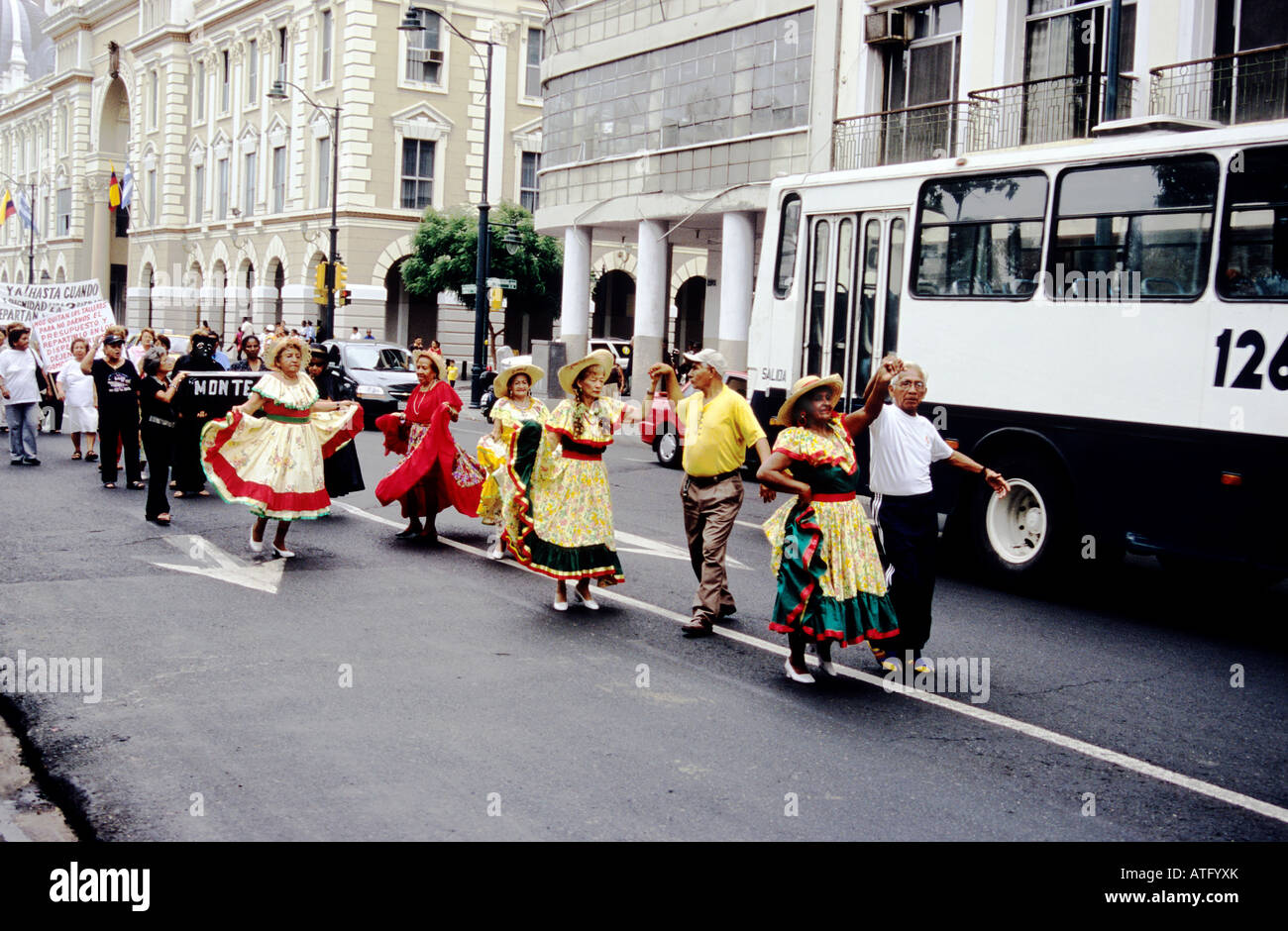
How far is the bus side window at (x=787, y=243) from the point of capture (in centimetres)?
1355

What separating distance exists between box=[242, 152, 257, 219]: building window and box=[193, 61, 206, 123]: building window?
6.18 m

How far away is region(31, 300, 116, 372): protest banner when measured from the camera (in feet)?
70.2

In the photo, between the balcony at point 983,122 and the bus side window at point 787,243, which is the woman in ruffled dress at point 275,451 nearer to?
the bus side window at point 787,243

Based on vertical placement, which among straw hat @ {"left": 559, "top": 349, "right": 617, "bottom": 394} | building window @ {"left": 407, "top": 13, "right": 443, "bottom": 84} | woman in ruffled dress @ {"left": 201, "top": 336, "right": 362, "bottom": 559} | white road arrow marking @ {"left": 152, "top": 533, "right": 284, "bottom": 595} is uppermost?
building window @ {"left": 407, "top": 13, "right": 443, "bottom": 84}

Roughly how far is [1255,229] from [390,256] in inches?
1670

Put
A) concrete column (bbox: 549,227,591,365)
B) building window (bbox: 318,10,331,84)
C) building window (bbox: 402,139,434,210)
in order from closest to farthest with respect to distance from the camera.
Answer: concrete column (bbox: 549,227,591,365) < building window (bbox: 402,139,434,210) < building window (bbox: 318,10,331,84)

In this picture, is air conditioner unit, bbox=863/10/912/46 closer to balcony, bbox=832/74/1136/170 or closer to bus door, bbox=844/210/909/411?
balcony, bbox=832/74/1136/170

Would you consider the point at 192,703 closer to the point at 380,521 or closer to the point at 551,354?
the point at 380,521

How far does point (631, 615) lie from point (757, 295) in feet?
18.2

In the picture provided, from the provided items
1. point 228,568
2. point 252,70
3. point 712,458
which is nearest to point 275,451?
point 228,568

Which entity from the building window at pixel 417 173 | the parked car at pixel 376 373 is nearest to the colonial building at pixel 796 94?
the parked car at pixel 376 373

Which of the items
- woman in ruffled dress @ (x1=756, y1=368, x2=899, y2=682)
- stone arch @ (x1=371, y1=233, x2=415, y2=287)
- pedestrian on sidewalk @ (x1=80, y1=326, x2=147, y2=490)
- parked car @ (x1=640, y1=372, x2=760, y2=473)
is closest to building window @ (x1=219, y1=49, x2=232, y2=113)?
stone arch @ (x1=371, y1=233, x2=415, y2=287)

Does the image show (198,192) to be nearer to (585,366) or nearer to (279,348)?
(279,348)

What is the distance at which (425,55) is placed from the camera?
160ft
